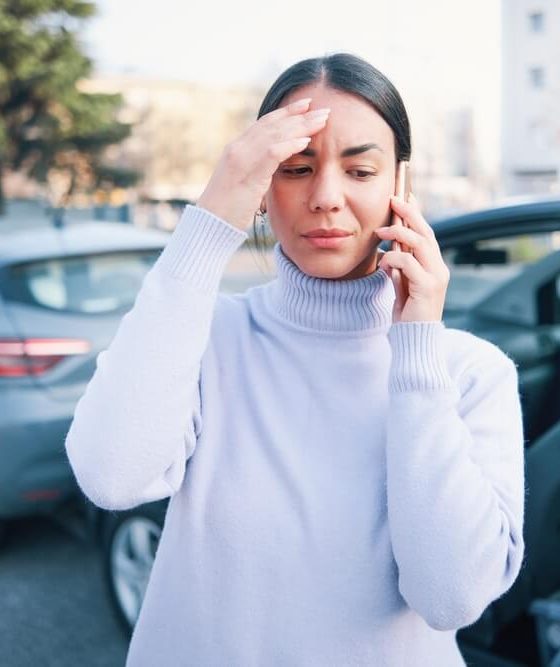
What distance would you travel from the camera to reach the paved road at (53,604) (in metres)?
2.99

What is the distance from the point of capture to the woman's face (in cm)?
119

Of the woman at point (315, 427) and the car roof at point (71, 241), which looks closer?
the woman at point (315, 427)

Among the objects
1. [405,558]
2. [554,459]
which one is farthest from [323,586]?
[554,459]

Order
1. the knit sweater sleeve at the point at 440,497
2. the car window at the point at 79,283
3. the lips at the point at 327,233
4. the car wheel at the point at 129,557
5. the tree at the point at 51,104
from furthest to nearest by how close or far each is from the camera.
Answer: the tree at the point at 51,104, the car window at the point at 79,283, the car wheel at the point at 129,557, the lips at the point at 327,233, the knit sweater sleeve at the point at 440,497

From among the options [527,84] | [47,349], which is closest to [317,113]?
[47,349]

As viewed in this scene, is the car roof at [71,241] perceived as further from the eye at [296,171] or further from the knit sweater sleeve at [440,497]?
the knit sweater sleeve at [440,497]

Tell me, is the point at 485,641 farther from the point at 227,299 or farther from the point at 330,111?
the point at 330,111

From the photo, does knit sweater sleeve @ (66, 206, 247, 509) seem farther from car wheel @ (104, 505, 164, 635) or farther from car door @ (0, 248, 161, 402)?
car door @ (0, 248, 161, 402)

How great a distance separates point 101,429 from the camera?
3.74 feet

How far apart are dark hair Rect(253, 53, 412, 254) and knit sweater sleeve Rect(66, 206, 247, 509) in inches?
10.4

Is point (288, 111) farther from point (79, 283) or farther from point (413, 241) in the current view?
point (79, 283)

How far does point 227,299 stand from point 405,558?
558 mm

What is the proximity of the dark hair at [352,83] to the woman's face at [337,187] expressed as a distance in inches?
0.5

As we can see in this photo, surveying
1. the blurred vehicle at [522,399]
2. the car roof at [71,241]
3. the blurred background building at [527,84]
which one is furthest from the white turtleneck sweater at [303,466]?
the blurred background building at [527,84]
